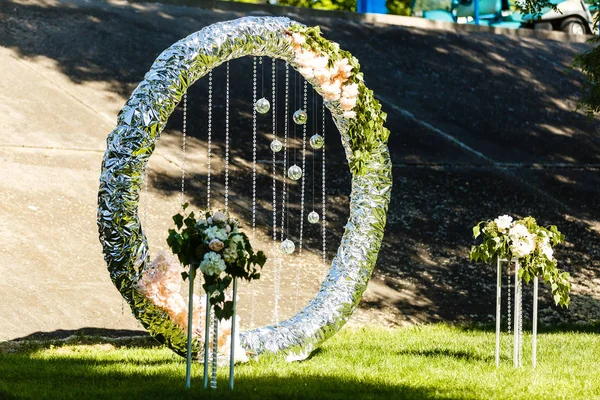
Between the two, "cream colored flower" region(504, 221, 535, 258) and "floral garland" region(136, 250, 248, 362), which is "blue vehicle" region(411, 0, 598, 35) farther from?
"floral garland" region(136, 250, 248, 362)

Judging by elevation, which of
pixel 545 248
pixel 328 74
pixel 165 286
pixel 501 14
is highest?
pixel 501 14

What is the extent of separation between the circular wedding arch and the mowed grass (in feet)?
0.91

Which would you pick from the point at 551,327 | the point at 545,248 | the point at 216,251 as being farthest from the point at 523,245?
the point at 551,327

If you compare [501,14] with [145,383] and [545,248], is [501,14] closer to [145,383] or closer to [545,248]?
[545,248]

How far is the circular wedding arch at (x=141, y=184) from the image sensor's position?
6969 mm

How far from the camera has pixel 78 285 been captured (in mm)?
9430

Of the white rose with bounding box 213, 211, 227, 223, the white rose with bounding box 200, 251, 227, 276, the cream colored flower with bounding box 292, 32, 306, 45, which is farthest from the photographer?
the cream colored flower with bounding box 292, 32, 306, 45

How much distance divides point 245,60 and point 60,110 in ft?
12.3

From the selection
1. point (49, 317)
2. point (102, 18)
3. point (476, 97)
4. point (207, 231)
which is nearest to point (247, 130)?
point (102, 18)

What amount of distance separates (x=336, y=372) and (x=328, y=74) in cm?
248

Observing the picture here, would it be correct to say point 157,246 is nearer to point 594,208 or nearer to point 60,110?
point 60,110

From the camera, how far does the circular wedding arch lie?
6.97m

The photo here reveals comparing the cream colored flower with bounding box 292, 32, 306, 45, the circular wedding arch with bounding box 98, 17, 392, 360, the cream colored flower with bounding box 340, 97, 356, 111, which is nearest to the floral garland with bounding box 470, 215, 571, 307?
the circular wedding arch with bounding box 98, 17, 392, 360

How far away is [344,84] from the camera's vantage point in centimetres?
829
